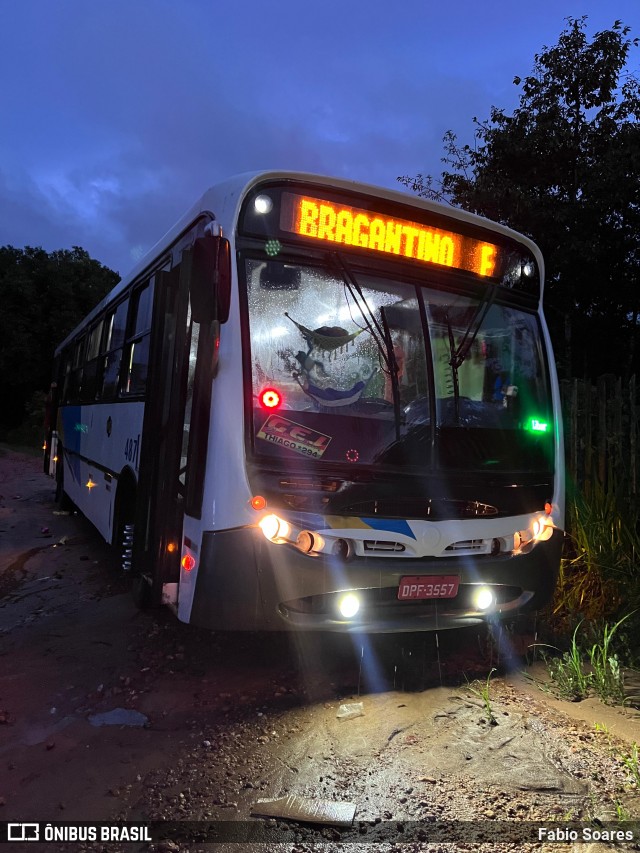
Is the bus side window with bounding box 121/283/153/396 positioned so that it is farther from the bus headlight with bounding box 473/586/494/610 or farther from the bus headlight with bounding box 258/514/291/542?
the bus headlight with bounding box 473/586/494/610

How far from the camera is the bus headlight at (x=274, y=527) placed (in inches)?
134

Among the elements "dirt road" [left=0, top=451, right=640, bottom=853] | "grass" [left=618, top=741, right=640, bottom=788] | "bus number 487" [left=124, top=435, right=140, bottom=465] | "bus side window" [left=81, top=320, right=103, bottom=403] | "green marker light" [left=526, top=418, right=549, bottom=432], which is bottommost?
"dirt road" [left=0, top=451, right=640, bottom=853]

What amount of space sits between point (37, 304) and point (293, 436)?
105 ft

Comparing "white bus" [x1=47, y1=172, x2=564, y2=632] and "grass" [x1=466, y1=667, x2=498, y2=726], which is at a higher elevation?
"white bus" [x1=47, y1=172, x2=564, y2=632]

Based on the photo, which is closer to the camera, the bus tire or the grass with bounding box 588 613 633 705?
the grass with bounding box 588 613 633 705

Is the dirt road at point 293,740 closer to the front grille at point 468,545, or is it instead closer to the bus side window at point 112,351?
the front grille at point 468,545

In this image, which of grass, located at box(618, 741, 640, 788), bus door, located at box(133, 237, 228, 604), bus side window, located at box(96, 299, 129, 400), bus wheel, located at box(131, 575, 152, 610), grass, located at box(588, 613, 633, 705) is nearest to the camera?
grass, located at box(618, 741, 640, 788)

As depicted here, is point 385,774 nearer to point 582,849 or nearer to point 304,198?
point 582,849

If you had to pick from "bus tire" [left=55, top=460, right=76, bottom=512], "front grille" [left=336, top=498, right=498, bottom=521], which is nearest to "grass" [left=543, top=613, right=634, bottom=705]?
"front grille" [left=336, top=498, right=498, bottom=521]

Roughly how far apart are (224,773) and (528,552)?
7.48ft

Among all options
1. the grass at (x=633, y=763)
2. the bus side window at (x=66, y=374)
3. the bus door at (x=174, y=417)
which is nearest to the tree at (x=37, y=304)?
the bus side window at (x=66, y=374)

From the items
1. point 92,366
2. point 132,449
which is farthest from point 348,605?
point 92,366

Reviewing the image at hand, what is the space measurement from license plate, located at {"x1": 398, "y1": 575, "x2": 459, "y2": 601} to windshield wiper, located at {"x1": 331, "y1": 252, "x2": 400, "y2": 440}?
3.12 feet

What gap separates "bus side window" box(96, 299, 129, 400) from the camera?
6285mm
